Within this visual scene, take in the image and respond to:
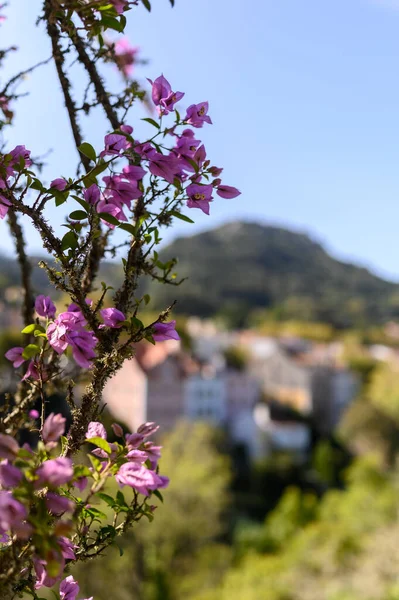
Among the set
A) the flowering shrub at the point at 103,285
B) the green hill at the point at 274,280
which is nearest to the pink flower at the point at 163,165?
the flowering shrub at the point at 103,285

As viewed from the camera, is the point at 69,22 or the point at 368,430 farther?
the point at 368,430

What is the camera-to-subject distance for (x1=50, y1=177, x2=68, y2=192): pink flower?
2.32ft

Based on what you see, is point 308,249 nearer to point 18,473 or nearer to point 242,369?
point 242,369

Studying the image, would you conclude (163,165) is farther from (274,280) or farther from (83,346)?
(274,280)

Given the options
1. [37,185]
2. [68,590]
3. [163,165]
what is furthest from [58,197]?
[68,590]

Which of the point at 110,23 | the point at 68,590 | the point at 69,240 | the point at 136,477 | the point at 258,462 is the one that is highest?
the point at 258,462

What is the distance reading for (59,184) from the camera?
71 centimetres

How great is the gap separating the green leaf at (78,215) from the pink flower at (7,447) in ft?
0.97

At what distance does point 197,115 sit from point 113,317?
0.95 ft

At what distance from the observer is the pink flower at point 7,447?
0.52 m

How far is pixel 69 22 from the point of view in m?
0.82

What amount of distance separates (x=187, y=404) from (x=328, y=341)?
20.0 m

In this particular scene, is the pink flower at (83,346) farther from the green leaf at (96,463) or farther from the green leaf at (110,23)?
the green leaf at (110,23)

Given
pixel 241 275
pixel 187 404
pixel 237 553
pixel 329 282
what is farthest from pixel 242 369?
pixel 329 282
